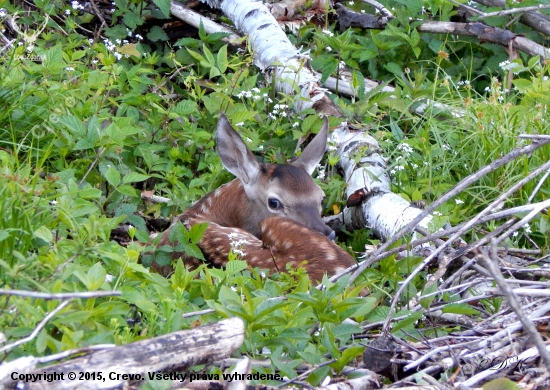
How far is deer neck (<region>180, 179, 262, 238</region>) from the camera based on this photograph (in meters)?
5.71

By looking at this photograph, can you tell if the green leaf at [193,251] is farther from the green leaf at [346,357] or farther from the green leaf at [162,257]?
the green leaf at [346,357]

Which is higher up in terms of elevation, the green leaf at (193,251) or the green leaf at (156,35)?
the green leaf at (193,251)

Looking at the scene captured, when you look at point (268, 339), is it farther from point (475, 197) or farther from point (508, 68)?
point (508, 68)

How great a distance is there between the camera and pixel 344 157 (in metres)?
6.17

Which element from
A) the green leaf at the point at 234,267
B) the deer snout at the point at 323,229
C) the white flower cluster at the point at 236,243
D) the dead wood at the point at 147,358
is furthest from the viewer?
the deer snout at the point at 323,229

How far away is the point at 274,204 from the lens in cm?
564

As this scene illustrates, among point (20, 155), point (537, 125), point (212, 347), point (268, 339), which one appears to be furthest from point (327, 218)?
point (212, 347)

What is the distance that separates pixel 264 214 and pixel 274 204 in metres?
0.15

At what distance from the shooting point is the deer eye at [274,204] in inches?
221

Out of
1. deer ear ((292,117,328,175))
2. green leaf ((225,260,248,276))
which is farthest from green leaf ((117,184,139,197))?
deer ear ((292,117,328,175))

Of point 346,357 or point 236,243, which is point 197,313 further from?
point 236,243

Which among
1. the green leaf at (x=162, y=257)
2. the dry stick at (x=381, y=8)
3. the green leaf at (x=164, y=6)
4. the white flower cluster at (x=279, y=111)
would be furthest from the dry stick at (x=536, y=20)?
the green leaf at (x=162, y=257)

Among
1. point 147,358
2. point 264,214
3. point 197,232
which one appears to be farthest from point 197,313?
point 264,214

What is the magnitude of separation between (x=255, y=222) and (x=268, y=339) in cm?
277
